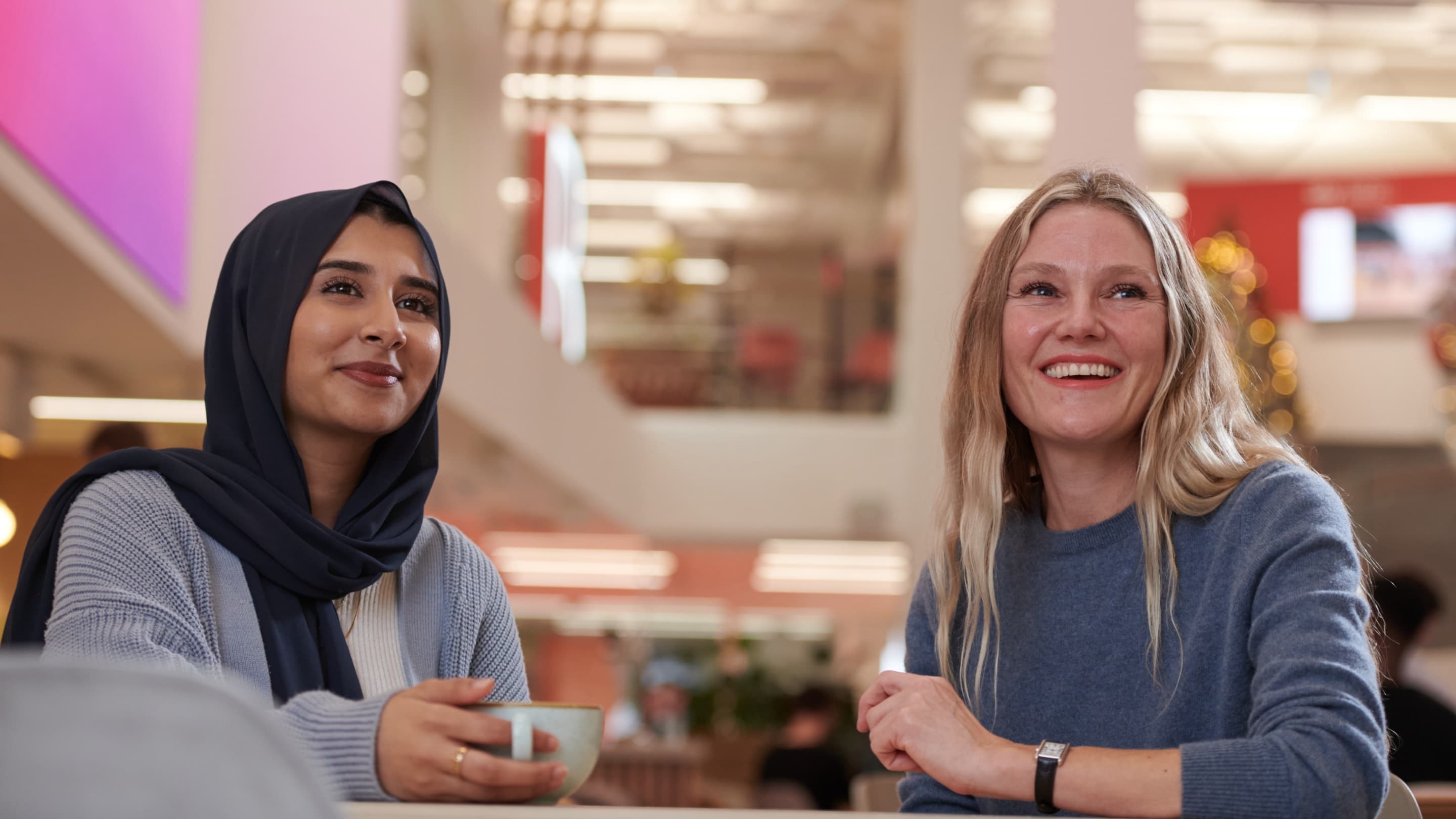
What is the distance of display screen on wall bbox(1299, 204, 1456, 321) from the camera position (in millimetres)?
11641

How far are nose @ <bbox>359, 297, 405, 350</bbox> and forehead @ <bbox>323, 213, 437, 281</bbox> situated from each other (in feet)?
0.16

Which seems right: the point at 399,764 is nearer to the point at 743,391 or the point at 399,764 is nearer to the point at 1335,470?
the point at 743,391

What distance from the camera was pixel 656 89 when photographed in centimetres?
1110

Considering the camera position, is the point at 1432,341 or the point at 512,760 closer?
the point at 512,760

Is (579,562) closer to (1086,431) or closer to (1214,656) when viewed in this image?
(1086,431)

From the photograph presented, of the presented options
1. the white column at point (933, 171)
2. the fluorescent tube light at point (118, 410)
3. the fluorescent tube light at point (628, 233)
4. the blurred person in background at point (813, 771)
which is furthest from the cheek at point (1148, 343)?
Result: the fluorescent tube light at point (628, 233)

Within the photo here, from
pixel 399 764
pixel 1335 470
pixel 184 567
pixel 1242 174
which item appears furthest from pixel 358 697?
pixel 1242 174

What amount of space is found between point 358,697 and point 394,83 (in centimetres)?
404

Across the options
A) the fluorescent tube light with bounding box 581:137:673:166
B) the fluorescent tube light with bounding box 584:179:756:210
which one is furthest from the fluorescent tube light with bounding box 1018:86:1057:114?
the fluorescent tube light with bounding box 584:179:756:210

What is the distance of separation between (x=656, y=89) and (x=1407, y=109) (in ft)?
20.7

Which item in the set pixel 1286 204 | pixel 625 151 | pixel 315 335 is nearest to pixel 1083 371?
pixel 315 335

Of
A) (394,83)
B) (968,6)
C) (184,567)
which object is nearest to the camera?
(184,567)

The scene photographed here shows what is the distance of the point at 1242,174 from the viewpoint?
12.4 metres

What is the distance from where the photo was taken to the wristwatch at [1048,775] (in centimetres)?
116
